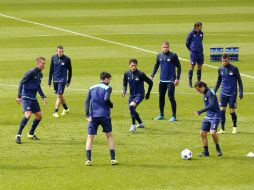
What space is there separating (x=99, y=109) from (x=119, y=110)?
7592 mm

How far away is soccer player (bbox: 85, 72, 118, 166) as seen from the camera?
2016cm

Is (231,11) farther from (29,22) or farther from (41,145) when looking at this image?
(41,145)

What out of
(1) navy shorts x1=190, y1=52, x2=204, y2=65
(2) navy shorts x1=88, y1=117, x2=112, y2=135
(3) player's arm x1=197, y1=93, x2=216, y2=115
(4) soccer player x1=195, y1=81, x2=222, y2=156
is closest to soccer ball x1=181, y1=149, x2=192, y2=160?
(4) soccer player x1=195, y1=81, x2=222, y2=156

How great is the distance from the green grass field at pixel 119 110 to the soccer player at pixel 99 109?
514 millimetres

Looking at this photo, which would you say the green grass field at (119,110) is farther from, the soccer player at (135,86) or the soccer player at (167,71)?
the soccer player at (167,71)

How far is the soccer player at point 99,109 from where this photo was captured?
2016 cm

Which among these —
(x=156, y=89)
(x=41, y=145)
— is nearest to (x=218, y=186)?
(x=41, y=145)

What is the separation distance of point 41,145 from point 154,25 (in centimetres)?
3076

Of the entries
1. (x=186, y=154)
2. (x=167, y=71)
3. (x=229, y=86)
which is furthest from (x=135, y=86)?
(x=186, y=154)

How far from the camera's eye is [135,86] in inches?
984

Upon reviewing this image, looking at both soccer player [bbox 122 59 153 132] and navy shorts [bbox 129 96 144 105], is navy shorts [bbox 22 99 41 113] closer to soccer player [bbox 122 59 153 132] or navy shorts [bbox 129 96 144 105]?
soccer player [bbox 122 59 153 132]

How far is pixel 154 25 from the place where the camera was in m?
52.5

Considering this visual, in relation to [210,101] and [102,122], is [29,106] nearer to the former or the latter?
[102,122]

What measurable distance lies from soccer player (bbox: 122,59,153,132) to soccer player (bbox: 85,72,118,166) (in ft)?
14.1
